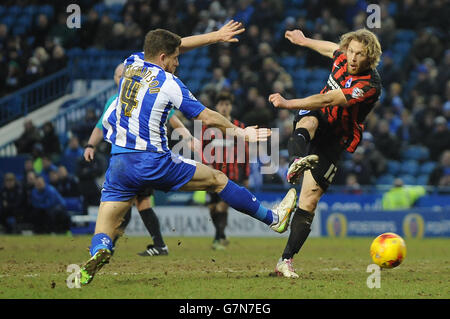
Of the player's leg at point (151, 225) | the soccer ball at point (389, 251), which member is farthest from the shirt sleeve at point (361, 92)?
the player's leg at point (151, 225)

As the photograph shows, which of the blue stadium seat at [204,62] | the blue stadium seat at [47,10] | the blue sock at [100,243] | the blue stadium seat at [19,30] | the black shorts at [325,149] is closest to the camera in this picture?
the blue sock at [100,243]

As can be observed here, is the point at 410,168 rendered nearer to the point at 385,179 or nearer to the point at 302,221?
the point at 385,179

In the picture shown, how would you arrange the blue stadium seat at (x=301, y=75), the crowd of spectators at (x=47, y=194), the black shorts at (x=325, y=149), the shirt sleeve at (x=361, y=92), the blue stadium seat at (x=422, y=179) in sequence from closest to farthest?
the shirt sleeve at (x=361, y=92), the black shorts at (x=325, y=149), the crowd of spectators at (x=47, y=194), the blue stadium seat at (x=422, y=179), the blue stadium seat at (x=301, y=75)

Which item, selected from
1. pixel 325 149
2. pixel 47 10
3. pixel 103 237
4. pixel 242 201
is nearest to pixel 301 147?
pixel 325 149

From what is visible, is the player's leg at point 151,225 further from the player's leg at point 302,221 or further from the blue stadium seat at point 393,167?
the blue stadium seat at point 393,167

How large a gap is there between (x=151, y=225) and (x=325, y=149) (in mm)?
3600

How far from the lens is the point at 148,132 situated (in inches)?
298

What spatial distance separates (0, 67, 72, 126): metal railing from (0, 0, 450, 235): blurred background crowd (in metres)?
0.34

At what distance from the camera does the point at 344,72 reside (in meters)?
8.84

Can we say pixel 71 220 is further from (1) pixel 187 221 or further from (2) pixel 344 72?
(2) pixel 344 72

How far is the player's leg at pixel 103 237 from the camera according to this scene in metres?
7.25

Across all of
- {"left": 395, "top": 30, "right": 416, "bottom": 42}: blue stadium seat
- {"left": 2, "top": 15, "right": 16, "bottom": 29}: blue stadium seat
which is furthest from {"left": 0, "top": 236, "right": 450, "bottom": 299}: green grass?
{"left": 2, "top": 15, "right": 16, "bottom": 29}: blue stadium seat

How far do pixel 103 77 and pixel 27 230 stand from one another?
22.4 feet
